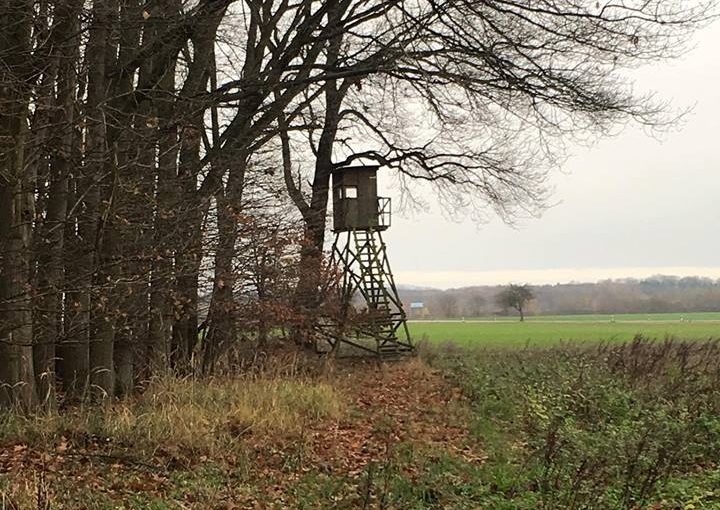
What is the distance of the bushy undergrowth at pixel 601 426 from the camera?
237 inches

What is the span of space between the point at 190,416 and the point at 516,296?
57.0 meters

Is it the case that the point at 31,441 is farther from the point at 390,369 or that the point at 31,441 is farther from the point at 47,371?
the point at 390,369

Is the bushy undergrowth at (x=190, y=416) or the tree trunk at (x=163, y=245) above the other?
the tree trunk at (x=163, y=245)

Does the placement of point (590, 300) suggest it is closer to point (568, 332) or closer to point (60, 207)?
point (568, 332)

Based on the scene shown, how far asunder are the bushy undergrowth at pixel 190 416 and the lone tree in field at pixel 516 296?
53769 millimetres

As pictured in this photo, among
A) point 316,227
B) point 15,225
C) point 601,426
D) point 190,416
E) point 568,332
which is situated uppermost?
point 316,227

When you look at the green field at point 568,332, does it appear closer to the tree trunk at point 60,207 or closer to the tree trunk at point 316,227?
the tree trunk at point 316,227

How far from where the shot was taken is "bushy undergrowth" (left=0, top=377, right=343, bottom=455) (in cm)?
693

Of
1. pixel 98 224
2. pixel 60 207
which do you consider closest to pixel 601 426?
pixel 98 224

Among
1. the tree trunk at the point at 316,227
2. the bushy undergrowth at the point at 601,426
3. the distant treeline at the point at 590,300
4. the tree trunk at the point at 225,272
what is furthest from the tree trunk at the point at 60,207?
the distant treeline at the point at 590,300

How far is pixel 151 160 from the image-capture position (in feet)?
30.0

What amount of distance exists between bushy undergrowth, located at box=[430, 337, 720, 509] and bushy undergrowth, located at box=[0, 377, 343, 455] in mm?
2455

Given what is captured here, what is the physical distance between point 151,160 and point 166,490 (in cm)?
472

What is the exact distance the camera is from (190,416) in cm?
770
